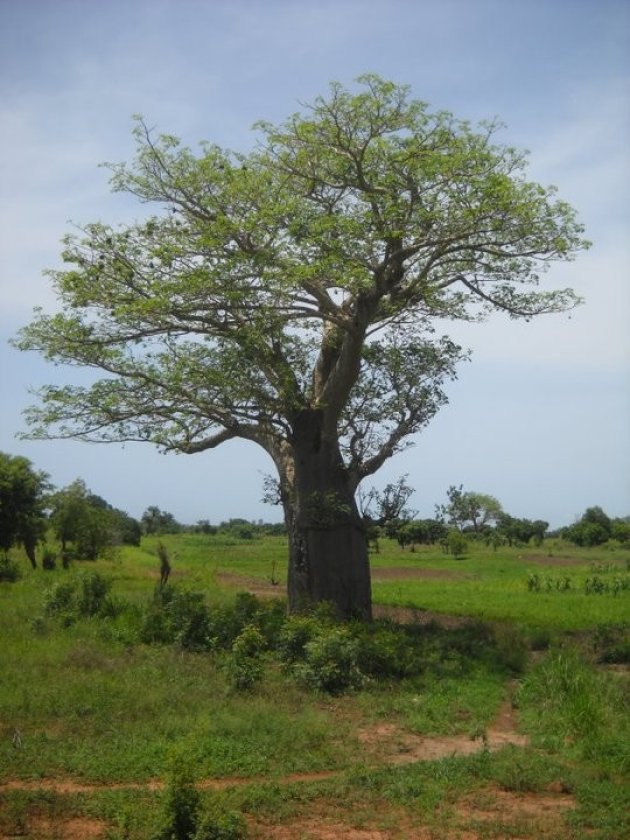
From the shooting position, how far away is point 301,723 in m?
7.99

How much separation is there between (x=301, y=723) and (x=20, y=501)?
19.3 m

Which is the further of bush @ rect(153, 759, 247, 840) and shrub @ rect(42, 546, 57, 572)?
shrub @ rect(42, 546, 57, 572)

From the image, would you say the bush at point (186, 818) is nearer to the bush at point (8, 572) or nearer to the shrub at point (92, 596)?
the shrub at point (92, 596)

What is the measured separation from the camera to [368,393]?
48.4 ft

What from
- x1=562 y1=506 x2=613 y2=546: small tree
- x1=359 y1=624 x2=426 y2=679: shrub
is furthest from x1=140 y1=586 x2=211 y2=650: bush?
x1=562 y1=506 x2=613 y2=546: small tree

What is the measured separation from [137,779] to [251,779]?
859mm

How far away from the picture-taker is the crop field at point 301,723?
5.63 meters

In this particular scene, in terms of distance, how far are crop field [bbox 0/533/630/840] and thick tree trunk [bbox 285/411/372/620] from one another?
72 cm

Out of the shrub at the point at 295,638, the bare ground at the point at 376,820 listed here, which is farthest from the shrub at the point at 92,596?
the bare ground at the point at 376,820

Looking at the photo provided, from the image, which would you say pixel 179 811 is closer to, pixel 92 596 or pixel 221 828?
pixel 221 828

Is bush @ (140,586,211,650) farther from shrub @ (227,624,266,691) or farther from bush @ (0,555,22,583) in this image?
bush @ (0,555,22,583)

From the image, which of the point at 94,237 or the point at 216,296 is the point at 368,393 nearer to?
the point at 216,296

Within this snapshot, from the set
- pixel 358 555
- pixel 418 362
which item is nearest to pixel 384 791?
pixel 358 555

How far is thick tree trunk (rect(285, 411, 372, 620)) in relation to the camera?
13.3m
